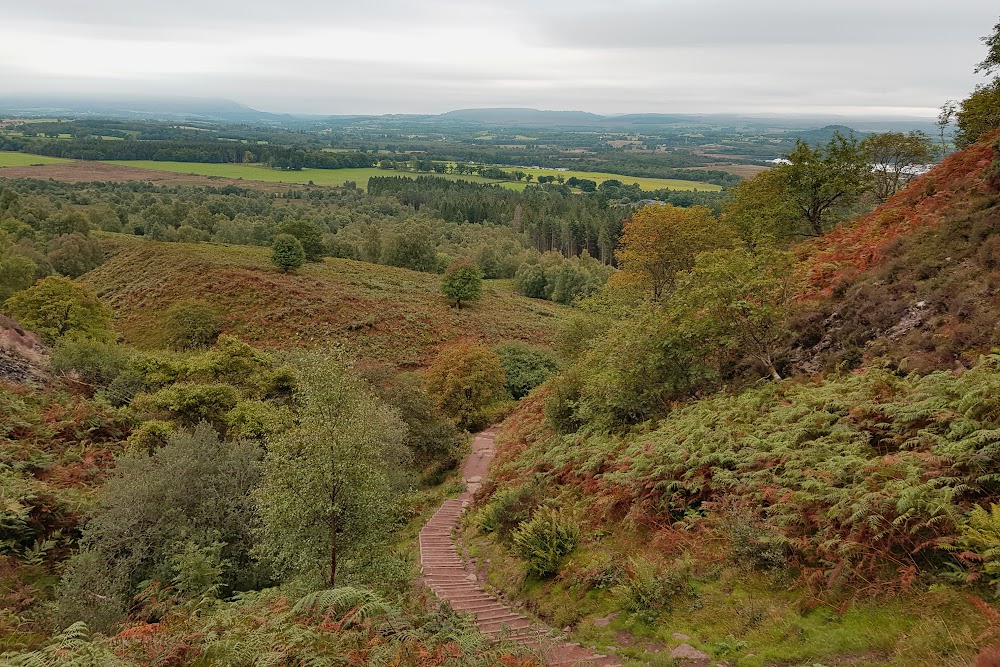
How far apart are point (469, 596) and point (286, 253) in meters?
53.6

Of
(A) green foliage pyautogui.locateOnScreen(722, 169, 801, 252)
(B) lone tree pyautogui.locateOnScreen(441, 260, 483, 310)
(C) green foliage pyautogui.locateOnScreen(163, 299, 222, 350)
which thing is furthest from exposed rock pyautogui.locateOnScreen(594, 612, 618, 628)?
(B) lone tree pyautogui.locateOnScreen(441, 260, 483, 310)

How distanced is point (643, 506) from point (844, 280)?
10.7 m

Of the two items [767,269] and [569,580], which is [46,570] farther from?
[767,269]

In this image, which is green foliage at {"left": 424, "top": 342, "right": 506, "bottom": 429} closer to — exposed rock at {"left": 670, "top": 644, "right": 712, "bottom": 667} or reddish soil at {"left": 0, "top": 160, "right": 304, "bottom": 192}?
exposed rock at {"left": 670, "top": 644, "right": 712, "bottom": 667}

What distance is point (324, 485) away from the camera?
966 cm

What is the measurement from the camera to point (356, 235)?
303ft

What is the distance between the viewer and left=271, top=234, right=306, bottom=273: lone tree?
193 feet

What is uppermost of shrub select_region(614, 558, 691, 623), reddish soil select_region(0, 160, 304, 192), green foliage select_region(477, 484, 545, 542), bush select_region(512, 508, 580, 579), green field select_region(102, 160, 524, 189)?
green field select_region(102, 160, 524, 189)

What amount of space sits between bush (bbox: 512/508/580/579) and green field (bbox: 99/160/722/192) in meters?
151

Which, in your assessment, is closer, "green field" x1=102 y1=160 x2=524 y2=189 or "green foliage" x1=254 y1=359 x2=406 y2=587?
"green foliage" x1=254 y1=359 x2=406 y2=587

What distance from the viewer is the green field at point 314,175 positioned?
162 meters

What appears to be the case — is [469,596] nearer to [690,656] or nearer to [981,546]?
[690,656]

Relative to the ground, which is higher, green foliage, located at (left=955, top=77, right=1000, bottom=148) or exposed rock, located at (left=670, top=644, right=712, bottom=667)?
green foliage, located at (left=955, top=77, right=1000, bottom=148)

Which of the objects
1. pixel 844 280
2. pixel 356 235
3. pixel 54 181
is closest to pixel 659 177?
pixel 356 235
